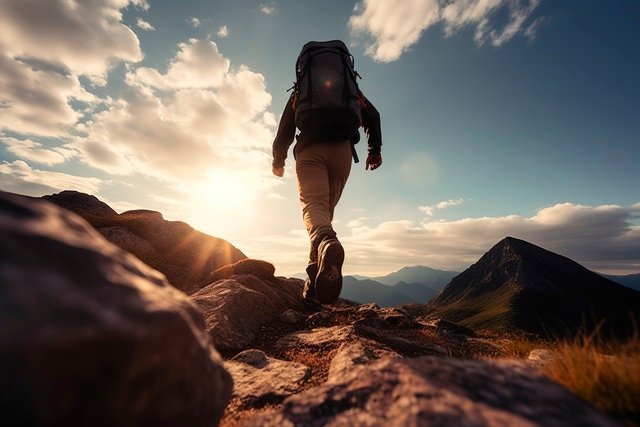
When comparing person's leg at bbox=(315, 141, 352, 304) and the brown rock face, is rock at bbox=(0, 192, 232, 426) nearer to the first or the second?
person's leg at bbox=(315, 141, 352, 304)

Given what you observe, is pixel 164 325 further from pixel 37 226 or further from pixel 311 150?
pixel 311 150

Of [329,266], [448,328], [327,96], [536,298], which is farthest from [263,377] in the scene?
[536,298]

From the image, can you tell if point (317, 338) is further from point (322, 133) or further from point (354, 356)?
point (322, 133)

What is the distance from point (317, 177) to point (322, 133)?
0.69m

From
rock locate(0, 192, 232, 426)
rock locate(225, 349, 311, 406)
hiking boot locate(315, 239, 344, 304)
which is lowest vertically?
rock locate(225, 349, 311, 406)

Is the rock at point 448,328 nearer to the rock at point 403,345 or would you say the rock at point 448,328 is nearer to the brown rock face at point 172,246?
the rock at point 403,345

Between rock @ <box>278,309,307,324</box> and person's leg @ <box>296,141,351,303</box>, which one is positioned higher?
person's leg @ <box>296,141,351,303</box>

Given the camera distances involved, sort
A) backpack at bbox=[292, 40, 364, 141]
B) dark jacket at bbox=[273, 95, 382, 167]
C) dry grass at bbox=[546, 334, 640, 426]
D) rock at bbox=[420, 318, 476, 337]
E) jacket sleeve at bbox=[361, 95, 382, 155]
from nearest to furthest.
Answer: dry grass at bbox=[546, 334, 640, 426]
backpack at bbox=[292, 40, 364, 141]
dark jacket at bbox=[273, 95, 382, 167]
jacket sleeve at bbox=[361, 95, 382, 155]
rock at bbox=[420, 318, 476, 337]

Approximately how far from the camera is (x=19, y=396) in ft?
2.97

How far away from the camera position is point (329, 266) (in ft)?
Answer: 15.9

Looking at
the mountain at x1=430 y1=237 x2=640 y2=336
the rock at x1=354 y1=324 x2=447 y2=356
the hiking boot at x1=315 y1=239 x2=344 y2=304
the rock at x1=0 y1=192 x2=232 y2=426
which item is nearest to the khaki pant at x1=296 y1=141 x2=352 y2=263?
the hiking boot at x1=315 y1=239 x2=344 y2=304

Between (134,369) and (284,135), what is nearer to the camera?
(134,369)

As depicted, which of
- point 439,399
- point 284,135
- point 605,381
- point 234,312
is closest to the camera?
point 439,399

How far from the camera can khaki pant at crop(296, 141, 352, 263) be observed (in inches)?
213
